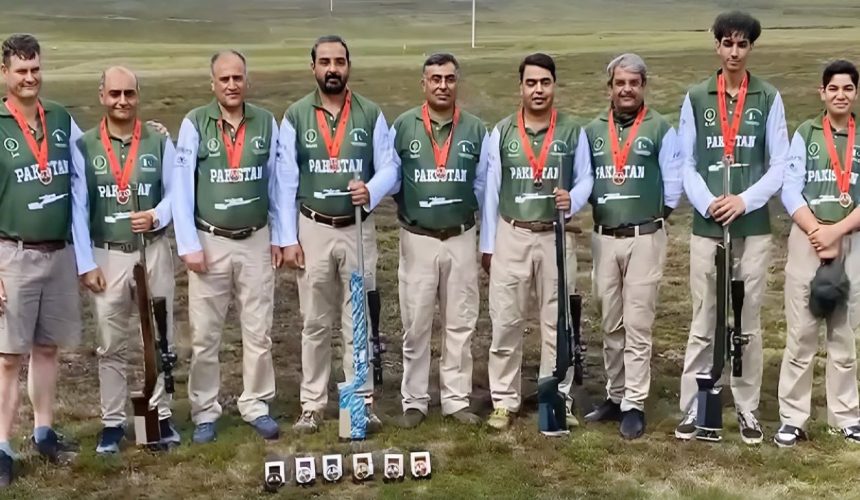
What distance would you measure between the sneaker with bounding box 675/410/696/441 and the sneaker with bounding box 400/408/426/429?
4.96 ft

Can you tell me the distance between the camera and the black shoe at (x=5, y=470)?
15.4 ft

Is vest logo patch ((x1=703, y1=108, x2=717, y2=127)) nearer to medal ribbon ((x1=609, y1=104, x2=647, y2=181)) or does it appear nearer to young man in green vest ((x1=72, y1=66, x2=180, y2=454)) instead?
medal ribbon ((x1=609, y1=104, x2=647, y2=181))

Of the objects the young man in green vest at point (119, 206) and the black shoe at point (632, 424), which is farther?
the black shoe at point (632, 424)

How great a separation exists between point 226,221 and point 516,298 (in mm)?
1729

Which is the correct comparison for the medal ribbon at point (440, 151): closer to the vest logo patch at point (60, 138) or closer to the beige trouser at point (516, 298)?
the beige trouser at point (516, 298)

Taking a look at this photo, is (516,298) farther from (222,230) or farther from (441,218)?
(222,230)

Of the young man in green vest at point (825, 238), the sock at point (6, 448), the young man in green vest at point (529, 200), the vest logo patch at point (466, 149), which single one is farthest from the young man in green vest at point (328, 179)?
the young man in green vest at point (825, 238)

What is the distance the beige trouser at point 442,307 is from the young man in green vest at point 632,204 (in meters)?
0.77

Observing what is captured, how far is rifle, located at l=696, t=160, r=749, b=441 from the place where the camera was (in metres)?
4.95

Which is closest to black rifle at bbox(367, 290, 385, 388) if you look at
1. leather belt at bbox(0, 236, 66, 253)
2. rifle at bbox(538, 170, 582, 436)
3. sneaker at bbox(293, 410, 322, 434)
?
sneaker at bbox(293, 410, 322, 434)

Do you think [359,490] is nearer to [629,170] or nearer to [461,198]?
[461,198]

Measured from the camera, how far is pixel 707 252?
5.14 metres

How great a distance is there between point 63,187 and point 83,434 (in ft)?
5.18

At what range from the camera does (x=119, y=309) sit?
4953 millimetres
